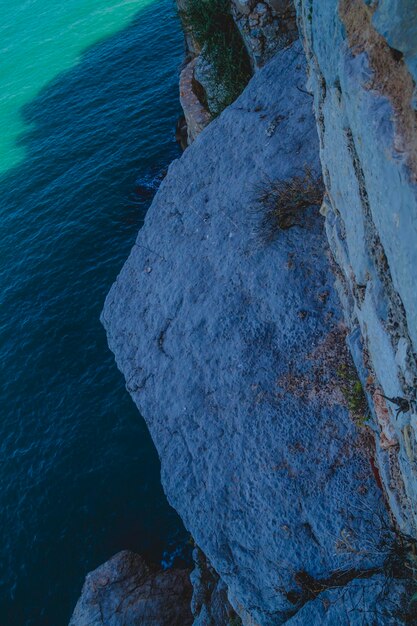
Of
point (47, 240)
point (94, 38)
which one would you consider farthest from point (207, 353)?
point (94, 38)

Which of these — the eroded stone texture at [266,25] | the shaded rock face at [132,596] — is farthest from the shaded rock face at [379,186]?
the eroded stone texture at [266,25]

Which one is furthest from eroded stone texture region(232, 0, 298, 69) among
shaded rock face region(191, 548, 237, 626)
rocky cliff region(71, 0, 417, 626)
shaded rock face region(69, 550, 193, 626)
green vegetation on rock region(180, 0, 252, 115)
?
shaded rock face region(69, 550, 193, 626)

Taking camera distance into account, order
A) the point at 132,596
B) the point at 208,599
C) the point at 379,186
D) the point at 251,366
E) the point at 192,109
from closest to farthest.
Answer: the point at 379,186 < the point at 251,366 < the point at 208,599 < the point at 132,596 < the point at 192,109

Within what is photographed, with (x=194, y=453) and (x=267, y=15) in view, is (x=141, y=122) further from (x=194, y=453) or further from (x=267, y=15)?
(x=194, y=453)

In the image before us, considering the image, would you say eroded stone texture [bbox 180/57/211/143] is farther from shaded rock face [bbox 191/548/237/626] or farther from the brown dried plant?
shaded rock face [bbox 191/548/237/626]

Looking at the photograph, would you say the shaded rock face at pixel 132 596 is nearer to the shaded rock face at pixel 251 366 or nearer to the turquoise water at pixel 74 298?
the turquoise water at pixel 74 298

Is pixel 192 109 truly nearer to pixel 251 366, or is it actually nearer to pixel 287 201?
pixel 287 201

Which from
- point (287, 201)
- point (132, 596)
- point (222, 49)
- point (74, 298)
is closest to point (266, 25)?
point (222, 49)
